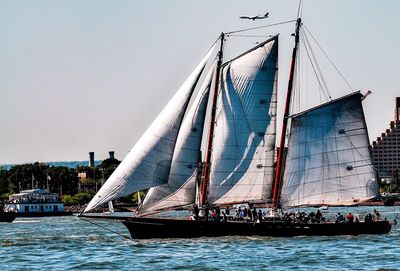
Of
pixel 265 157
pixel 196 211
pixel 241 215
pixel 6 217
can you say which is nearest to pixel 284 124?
pixel 265 157

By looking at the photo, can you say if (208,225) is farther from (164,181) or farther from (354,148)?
(354,148)

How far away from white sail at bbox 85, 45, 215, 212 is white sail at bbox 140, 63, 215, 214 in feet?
3.62

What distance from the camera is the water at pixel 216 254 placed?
193 feet

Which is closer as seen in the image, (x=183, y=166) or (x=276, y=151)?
(x=183, y=166)

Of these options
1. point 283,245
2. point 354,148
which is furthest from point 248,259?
point 354,148

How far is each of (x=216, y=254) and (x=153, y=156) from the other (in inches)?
414

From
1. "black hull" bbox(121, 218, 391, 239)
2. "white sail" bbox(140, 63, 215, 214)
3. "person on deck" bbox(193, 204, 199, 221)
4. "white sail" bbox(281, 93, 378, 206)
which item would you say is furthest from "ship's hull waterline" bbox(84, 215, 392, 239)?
"white sail" bbox(281, 93, 378, 206)

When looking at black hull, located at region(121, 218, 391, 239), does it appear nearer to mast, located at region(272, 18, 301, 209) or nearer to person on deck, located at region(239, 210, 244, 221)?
Answer: person on deck, located at region(239, 210, 244, 221)

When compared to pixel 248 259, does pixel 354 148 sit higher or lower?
higher

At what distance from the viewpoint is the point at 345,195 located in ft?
257

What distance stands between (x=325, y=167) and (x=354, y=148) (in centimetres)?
243

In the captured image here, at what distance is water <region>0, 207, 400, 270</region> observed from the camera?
193 ft

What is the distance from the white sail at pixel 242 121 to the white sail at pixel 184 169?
2.61 meters

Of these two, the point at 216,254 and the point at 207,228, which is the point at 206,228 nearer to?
the point at 207,228
